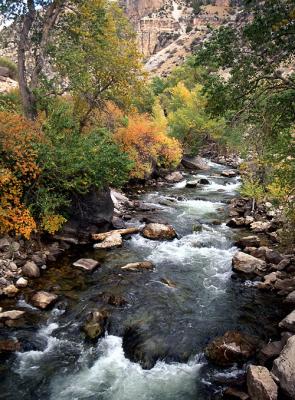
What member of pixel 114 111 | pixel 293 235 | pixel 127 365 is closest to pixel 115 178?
pixel 293 235

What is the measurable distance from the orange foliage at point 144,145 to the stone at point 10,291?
707 inches

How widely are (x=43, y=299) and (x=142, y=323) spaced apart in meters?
3.55

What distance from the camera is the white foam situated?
925 centimetres

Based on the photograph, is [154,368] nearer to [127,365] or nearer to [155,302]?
[127,365]

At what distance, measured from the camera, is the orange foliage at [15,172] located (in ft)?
50.5

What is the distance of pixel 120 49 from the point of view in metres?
21.8

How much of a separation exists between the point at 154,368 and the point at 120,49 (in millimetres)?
17798

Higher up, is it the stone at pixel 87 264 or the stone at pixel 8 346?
the stone at pixel 8 346

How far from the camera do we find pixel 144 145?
108 feet

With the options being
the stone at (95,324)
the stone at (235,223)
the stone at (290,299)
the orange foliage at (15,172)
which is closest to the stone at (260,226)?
the stone at (235,223)

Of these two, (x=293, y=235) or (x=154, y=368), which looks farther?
(x=293, y=235)

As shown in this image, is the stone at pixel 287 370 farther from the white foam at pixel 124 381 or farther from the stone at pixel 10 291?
the stone at pixel 10 291

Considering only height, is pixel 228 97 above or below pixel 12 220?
above

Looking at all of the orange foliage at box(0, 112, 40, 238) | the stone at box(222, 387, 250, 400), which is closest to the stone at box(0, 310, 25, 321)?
the orange foliage at box(0, 112, 40, 238)
